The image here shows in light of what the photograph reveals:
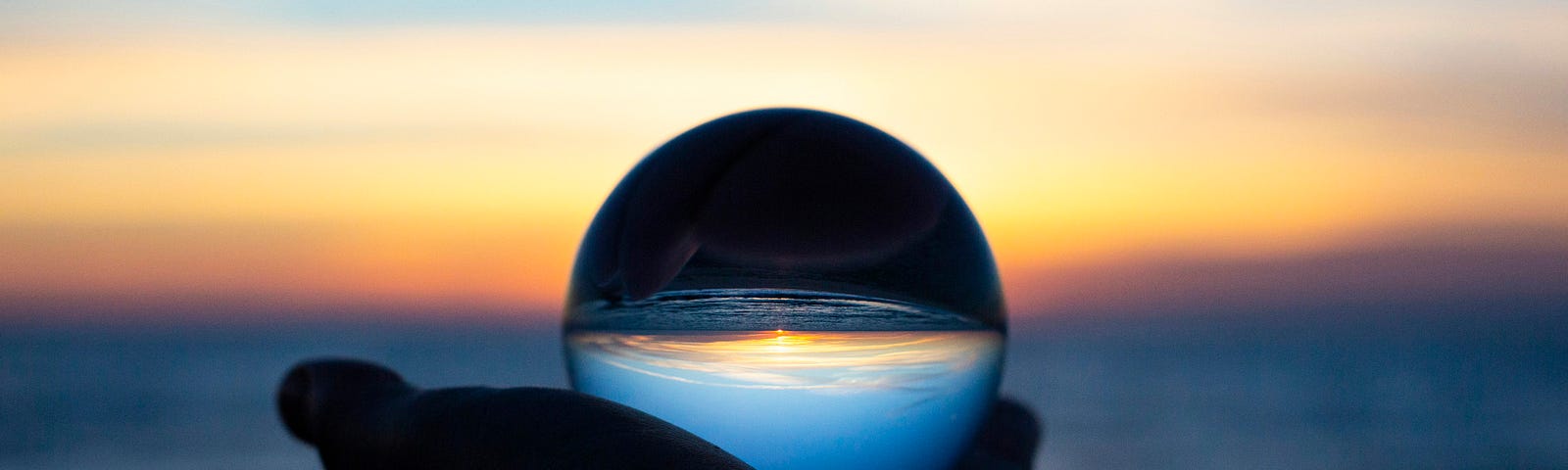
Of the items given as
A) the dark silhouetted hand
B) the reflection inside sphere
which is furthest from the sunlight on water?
the dark silhouetted hand

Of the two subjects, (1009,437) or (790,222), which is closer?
(790,222)

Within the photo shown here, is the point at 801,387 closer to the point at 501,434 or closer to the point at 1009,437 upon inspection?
the point at 501,434

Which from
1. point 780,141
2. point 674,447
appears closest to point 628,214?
point 780,141

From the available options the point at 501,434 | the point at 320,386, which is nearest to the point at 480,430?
the point at 501,434

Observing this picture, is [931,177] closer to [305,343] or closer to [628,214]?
[628,214]

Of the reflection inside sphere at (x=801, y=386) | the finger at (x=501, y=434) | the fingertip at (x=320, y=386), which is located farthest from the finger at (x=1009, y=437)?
the finger at (x=501, y=434)

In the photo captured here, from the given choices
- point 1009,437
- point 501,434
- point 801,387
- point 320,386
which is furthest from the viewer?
point 1009,437

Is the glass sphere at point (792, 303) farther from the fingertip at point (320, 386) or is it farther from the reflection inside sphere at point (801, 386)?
the fingertip at point (320, 386)
